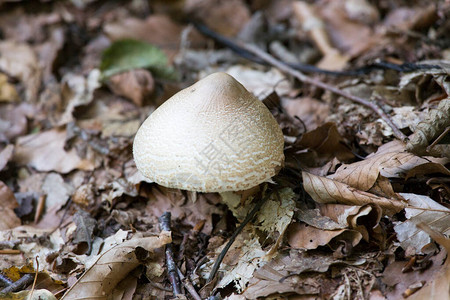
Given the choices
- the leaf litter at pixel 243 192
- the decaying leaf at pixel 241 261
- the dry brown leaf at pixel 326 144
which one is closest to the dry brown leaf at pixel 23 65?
the leaf litter at pixel 243 192

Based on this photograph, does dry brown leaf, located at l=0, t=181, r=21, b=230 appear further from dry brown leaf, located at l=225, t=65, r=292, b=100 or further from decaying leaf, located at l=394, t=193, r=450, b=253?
decaying leaf, located at l=394, t=193, r=450, b=253

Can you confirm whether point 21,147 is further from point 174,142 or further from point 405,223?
point 405,223

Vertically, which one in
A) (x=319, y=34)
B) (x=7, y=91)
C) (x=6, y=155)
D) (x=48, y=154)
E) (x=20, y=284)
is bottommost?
(x=20, y=284)

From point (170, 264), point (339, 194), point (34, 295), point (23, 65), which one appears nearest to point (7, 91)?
point (23, 65)

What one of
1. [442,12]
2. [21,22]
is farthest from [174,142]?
[21,22]

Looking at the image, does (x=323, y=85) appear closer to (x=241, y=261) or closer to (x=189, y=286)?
(x=241, y=261)

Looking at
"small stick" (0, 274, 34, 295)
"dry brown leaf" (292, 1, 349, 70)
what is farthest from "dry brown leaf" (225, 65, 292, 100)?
"small stick" (0, 274, 34, 295)
